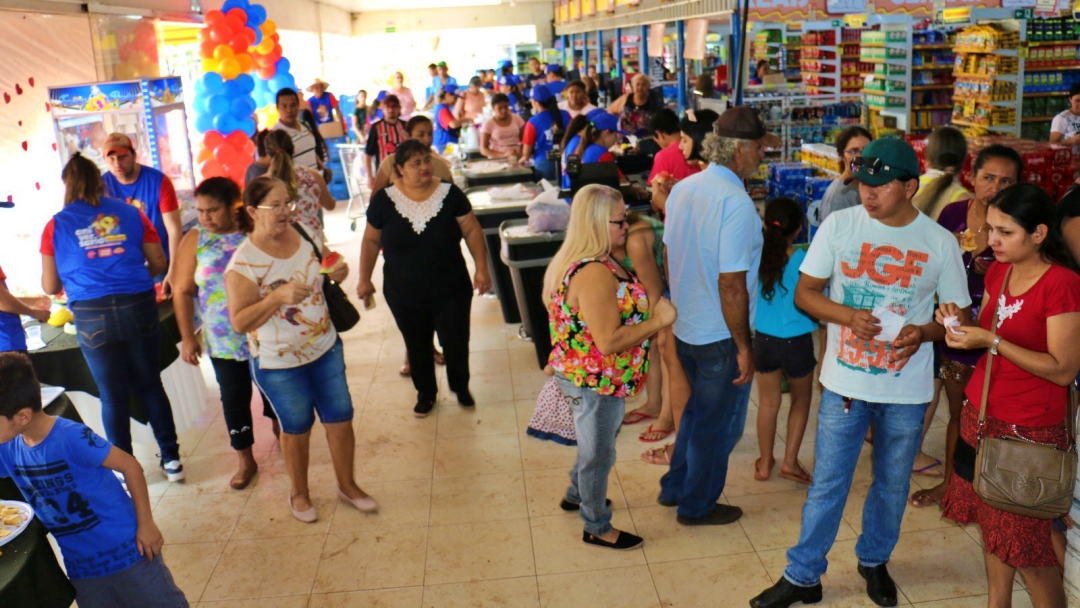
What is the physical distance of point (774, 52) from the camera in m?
13.5

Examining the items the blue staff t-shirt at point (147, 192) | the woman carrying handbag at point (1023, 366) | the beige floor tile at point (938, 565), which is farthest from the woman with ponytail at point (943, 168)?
the blue staff t-shirt at point (147, 192)

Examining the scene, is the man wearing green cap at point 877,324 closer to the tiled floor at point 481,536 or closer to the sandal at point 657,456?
the tiled floor at point 481,536

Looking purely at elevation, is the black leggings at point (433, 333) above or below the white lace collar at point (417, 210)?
below

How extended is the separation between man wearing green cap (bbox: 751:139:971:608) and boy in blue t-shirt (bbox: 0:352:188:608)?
80.7 inches

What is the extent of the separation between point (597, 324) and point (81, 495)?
1.60m

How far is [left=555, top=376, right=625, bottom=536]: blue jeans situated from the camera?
10.3 feet

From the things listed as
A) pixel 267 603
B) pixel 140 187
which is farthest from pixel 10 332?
pixel 267 603

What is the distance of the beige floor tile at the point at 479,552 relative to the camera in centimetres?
336

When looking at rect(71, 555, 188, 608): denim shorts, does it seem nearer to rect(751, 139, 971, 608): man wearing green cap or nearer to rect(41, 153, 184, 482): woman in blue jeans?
rect(41, 153, 184, 482): woman in blue jeans

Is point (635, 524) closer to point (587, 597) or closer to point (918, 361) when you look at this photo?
point (587, 597)

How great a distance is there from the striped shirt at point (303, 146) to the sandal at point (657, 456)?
3936 mm

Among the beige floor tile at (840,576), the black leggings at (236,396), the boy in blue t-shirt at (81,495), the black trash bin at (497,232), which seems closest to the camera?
the boy in blue t-shirt at (81,495)

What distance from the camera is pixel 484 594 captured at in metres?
3.23

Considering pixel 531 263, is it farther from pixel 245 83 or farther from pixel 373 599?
pixel 245 83
